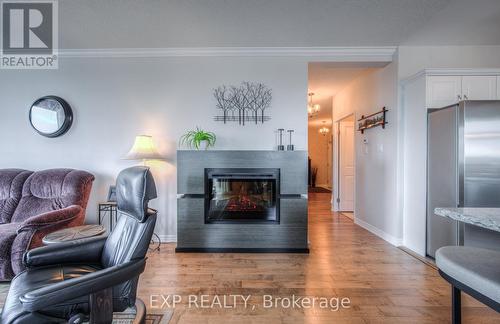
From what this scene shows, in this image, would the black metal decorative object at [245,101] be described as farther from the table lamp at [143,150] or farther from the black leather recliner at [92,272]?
the black leather recliner at [92,272]

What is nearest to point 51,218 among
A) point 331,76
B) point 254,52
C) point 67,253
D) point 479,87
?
point 67,253

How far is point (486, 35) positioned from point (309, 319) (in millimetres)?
3842

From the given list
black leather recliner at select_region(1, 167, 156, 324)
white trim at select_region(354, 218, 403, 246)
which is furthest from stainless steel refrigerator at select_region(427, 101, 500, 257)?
black leather recliner at select_region(1, 167, 156, 324)

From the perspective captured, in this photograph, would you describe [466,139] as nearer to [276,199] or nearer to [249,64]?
[276,199]

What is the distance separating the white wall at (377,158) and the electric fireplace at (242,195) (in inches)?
65.5

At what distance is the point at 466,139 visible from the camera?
7.80 ft

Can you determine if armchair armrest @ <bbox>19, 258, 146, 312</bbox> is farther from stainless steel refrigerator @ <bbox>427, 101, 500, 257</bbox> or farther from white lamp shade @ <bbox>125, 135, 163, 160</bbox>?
stainless steel refrigerator @ <bbox>427, 101, 500, 257</bbox>

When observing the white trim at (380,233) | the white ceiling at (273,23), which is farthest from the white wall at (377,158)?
the white ceiling at (273,23)

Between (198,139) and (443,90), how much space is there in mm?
2960

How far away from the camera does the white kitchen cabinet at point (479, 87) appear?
2.78 m

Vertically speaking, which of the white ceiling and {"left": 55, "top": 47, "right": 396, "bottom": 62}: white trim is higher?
the white ceiling

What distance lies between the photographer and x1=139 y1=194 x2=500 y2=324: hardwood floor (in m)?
1.81

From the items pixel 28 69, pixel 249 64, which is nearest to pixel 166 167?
pixel 249 64

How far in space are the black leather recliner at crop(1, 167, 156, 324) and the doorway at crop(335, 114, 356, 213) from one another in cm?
471
